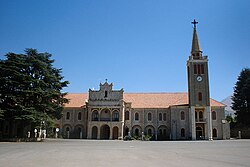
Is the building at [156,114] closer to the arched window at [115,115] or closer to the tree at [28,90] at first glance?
the arched window at [115,115]

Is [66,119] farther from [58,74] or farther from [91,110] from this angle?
[58,74]

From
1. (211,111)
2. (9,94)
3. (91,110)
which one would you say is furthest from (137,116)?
(9,94)

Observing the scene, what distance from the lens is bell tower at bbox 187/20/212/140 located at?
169 feet

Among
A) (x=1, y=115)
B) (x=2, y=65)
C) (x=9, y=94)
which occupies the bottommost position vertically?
(x=1, y=115)

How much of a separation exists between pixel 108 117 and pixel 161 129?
12.5 m

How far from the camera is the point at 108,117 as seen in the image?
56.8m

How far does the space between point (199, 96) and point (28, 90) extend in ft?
113

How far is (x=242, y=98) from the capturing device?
197 ft

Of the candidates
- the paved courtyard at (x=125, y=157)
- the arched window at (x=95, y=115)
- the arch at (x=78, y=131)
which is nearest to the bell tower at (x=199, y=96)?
the arched window at (x=95, y=115)

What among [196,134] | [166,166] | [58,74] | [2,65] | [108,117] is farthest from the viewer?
[108,117]

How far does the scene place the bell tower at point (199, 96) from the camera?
51.7 m

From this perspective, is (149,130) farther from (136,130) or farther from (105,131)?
(105,131)

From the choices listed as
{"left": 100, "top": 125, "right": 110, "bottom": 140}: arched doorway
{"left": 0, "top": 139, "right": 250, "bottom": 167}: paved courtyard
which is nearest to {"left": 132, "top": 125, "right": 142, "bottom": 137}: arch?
{"left": 100, "top": 125, "right": 110, "bottom": 140}: arched doorway

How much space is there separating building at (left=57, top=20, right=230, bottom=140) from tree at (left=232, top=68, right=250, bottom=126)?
863cm
